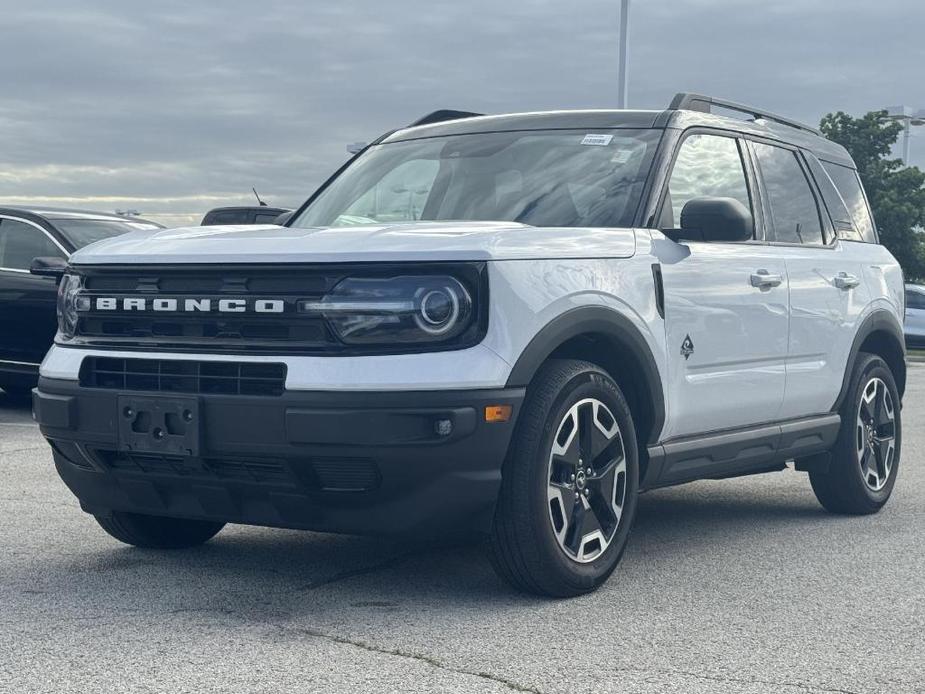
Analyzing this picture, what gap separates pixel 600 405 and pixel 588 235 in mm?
616

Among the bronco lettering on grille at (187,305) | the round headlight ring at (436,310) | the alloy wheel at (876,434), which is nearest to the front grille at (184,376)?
the bronco lettering on grille at (187,305)

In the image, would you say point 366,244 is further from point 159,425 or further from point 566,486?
point 566,486

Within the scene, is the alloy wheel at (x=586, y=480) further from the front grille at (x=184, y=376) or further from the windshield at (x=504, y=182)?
the front grille at (x=184, y=376)

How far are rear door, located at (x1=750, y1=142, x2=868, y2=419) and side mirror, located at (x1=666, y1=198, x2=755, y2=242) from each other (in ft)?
3.03

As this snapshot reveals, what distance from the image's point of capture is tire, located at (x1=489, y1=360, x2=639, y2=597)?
4.87 meters

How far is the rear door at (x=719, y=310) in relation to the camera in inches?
225

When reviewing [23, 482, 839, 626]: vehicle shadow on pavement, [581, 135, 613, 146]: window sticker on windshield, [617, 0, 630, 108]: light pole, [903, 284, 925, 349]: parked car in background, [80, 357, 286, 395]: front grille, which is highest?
[617, 0, 630, 108]: light pole

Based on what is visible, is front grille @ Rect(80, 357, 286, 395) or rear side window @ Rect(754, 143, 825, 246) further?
rear side window @ Rect(754, 143, 825, 246)

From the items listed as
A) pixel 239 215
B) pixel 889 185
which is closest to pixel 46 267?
pixel 239 215

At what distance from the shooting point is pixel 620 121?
20.3ft

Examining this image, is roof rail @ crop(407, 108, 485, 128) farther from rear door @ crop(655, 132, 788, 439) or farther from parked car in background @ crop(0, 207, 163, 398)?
parked car in background @ crop(0, 207, 163, 398)

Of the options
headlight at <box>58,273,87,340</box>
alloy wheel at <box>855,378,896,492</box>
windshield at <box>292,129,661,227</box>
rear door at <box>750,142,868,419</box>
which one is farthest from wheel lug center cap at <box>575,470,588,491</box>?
alloy wheel at <box>855,378,896,492</box>

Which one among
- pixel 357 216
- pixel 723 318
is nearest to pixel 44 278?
pixel 357 216

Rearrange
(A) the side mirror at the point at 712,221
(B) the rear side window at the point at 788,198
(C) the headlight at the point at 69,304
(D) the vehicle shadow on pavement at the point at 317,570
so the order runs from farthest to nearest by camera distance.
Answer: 1. (B) the rear side window at the point at 788,198
2. (A) the side mirror at the point at 712,221
3. (C) the headlight at the point at 69,304
4. (D) the vehicle shadow on pavement at the point at 317,570
